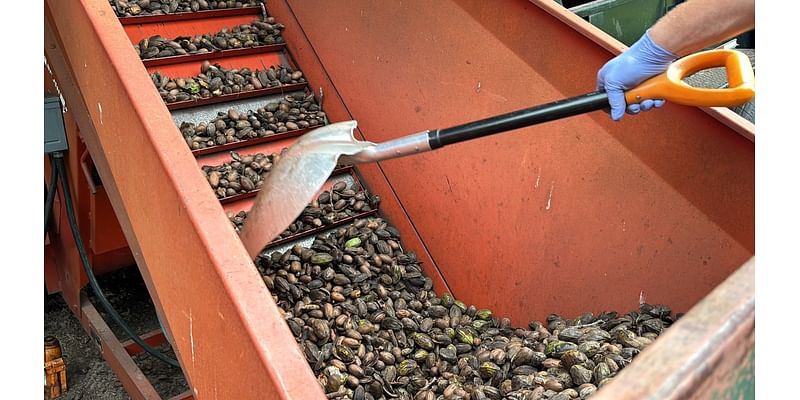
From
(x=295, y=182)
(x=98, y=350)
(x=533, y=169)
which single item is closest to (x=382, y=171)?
(x=533, y=169)

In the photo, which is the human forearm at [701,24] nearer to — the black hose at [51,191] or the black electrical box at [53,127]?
the black electrical box at [53,127]

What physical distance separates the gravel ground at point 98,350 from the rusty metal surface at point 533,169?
5.25 feet

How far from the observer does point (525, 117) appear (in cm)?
166

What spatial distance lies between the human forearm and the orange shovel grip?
0.32 ft

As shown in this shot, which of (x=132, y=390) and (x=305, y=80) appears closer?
(x=132, y=390)

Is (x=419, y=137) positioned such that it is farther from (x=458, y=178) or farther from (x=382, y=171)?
(x=382, y=171)

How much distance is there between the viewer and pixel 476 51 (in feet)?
8.52

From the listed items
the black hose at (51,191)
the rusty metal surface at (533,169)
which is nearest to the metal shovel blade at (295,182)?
the rusty metal surface at (533,169)

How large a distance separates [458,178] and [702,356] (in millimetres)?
1921

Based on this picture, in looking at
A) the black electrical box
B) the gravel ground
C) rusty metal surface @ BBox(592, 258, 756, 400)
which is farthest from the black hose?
rusty metal surface @ BBox(592, 258, 756, 400)

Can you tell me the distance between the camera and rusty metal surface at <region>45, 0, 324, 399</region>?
1.42 metres

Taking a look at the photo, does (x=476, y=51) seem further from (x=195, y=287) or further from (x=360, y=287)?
(x=195, y=287)

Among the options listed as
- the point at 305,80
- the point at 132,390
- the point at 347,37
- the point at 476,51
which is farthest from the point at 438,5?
the point at 132,390

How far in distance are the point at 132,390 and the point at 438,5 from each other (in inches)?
80.5
